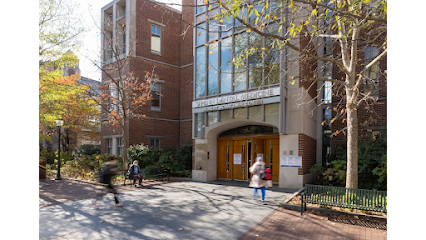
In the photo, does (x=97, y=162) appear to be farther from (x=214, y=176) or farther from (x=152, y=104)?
(x=214, y=176)

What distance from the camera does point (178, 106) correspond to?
21344 mm

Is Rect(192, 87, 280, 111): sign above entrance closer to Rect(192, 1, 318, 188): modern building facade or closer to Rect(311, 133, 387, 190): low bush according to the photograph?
Rect(192, 1, 318, 188): modern building facade

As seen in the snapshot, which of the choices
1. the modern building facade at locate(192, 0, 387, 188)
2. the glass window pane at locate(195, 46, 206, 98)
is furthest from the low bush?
the glass window pane at locate(195, 46, 206, 98)

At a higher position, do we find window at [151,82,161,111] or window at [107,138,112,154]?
window at [151,82,161,111]

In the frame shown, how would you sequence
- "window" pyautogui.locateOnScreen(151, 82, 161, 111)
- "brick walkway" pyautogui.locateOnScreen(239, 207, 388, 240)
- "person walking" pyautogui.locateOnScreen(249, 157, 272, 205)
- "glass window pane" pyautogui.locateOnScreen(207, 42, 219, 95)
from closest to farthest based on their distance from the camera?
1. "brick walkway" pyautogui.locateOnScreen(239, 207, 388, 240)
2. "person walking" pyautogui.locateOnScreen(249, 157, 272, 205)
3. "glass window pane" pyautogui.locateOnScreen(207, 42, 219, 95)
4. "window" pyautogui.locateOnScreen(151, 82, 161, 111)

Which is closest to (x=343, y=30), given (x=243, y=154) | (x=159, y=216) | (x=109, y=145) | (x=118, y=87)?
(x=159, y=216)

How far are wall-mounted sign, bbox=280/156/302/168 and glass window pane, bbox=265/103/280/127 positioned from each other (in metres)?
1.60

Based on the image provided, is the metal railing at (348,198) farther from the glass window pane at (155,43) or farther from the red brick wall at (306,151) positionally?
the glass window pane at (155,43)

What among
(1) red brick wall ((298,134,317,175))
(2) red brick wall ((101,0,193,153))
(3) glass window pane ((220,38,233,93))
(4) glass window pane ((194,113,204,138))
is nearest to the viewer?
(1) red brick wall ((298,134,317,175))

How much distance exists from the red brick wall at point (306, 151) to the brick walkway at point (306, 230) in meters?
4.81

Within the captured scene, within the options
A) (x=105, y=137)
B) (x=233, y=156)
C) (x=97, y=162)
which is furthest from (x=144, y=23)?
(x=233, y=156)

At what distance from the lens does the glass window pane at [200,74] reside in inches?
585

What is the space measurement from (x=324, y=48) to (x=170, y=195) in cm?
1202

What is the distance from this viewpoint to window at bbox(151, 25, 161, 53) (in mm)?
19828
